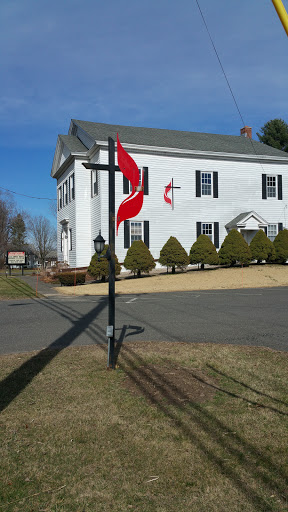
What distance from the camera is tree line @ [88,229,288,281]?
22812mm

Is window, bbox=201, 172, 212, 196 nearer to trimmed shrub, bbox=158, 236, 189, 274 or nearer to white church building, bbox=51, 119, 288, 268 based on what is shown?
white church building, bbox=51, 119, 288, 268

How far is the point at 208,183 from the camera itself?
27.6m

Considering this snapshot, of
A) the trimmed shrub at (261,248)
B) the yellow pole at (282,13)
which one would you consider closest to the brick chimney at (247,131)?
the trimmed shrub at (261,248)

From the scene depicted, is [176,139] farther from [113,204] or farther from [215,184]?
[113,204]

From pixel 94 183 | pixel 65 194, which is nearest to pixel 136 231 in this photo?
pixel 94 183

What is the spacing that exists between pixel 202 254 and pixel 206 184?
18.7ft

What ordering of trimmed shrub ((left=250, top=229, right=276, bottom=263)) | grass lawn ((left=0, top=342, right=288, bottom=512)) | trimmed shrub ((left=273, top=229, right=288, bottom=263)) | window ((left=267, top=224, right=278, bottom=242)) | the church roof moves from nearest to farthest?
grass lawn ((left=0, top=342, right=288, bottom=512))
trimmed shrub ((left=250, top=229, right=276, bottom=263))
trimmed shrub ((left=273, top=229, right=288, bottom=263))
the church roof
window ((left=267, top=224, right=278, bottom=242))

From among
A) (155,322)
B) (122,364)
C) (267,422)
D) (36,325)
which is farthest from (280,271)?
(267,422)

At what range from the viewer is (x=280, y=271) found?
2300 cm

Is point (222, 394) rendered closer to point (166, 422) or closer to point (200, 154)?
point (166, 422)

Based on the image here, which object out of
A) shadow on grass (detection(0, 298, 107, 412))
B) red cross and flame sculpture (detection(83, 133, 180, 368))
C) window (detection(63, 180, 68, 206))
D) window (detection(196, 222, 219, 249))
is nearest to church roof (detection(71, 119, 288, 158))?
window (detection(63, 180, 68, 206))

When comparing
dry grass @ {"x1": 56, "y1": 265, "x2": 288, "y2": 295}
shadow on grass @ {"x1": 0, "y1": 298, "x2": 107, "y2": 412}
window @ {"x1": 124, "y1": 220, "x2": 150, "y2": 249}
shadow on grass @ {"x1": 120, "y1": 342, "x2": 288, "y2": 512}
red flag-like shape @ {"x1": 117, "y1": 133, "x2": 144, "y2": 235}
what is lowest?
shadow on grass @ {"x1": 120, "y1": 342, "x2": 288, "y2": 512}

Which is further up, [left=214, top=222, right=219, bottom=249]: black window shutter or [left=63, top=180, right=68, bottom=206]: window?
[left=63, top=180, right=68, bottom=206]: window

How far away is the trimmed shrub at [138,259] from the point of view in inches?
896
